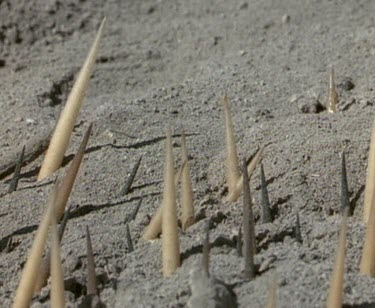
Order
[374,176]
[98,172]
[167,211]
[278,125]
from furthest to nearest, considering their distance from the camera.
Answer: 1. [278,125]
2. [98,172]
3. [374,176]
4. [167,211]

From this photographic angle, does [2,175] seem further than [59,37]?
No

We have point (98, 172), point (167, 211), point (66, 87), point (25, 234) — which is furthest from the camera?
point (66, 87)

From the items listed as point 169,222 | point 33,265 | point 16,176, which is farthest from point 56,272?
point 16,176

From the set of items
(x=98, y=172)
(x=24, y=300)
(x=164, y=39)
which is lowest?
(x=24, y=300)

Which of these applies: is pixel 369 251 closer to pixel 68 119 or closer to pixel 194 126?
pixel 68 119

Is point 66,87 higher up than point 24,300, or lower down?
higher up

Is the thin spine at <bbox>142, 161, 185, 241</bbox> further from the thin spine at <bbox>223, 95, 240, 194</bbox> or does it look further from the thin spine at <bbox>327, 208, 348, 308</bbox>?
the thin spine at <bbox>327, 208, 348, 308</bbox>

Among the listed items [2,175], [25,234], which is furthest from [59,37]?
[25,234]

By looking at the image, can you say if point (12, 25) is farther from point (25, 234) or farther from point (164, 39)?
point (25, 234)
